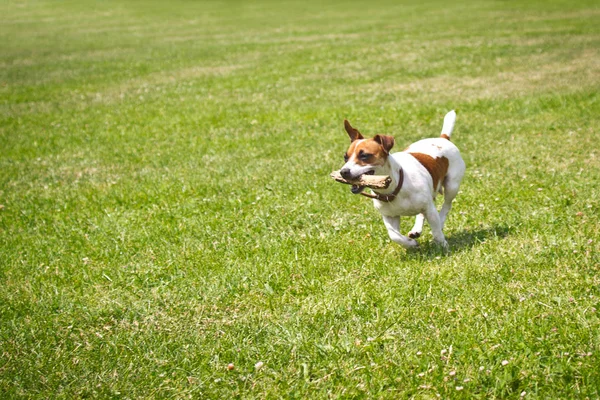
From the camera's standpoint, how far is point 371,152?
5883mm

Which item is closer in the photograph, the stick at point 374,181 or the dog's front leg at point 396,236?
the stick at point 374,181

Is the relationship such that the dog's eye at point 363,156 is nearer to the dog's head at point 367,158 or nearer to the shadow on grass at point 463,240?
the dog's head at point 367,158

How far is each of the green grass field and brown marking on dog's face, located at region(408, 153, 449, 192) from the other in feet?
2.12

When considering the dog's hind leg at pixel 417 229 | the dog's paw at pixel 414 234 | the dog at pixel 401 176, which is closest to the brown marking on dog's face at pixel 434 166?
the dog at pixel 401 176

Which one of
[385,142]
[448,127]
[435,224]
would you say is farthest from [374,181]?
[448,127]

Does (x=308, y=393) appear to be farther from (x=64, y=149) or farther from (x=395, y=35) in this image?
(x=395, y=35)

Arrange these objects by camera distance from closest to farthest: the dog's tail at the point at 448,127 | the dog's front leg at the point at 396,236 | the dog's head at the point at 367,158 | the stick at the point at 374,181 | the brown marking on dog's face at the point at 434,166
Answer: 1. the stick at the point at 374,181
2. the dog's head at the point at 367,158
3. the dog's front leg at the point at 396,236
4. the brown marking on dog's face at the point at 434,166
5. the dog's tail at the point at 448,127

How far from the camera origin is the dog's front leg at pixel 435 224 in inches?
245

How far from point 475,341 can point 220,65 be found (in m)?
19.1

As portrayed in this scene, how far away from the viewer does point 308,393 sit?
434cm

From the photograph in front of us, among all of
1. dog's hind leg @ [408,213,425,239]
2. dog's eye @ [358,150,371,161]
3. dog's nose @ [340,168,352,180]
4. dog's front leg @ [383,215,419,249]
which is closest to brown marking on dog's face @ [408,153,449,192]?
dog's hind leg @ [408,213,425,239]

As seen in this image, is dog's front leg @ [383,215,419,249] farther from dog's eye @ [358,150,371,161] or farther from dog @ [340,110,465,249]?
dog's eye @ [358,150,371,161]

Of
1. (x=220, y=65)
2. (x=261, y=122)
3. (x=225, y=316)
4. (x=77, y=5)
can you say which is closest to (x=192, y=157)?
(x=261, y=122)

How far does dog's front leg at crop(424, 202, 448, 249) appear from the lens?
6230mm
